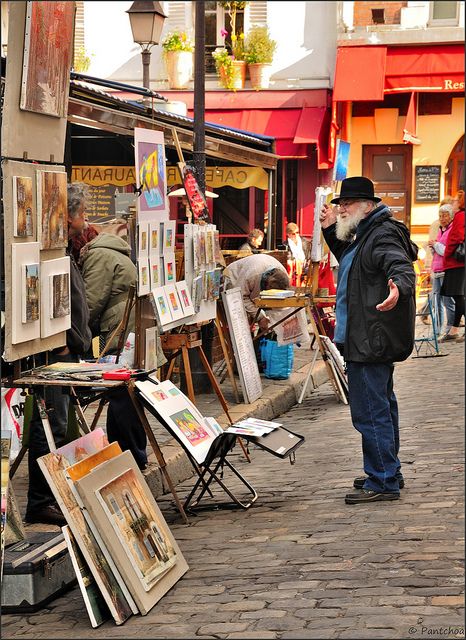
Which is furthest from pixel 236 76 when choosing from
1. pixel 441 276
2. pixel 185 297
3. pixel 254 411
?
pixel 185 297

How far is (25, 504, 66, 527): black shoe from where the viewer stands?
266 inches

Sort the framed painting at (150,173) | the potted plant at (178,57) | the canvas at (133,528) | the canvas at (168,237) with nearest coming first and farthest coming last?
1. the canvas at (133,528)
2. the framed painting at (150,173)
3. the canvas at (168,237)
4. the potted plant at (178,57)

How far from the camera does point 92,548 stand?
5.45 m

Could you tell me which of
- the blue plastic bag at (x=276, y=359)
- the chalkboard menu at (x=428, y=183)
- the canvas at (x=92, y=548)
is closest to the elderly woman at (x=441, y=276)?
the blue plastic bag at (x=276, y=359)

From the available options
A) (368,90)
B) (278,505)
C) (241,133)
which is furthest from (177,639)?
(368,90)

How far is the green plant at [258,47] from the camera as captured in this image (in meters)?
24.3

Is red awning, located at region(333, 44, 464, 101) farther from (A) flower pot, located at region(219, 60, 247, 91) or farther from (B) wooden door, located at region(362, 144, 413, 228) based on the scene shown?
(A) flower pot, located at region(219, 60, 247, 91)

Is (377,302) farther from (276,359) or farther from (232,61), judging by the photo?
(232,61)

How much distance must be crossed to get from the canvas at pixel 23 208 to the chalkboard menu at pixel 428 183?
19225 millimetres

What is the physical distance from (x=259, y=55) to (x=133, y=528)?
1970 centimetres

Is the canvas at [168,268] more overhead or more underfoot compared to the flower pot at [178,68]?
more underfoot

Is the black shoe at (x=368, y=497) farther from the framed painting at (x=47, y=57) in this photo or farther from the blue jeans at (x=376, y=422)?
the framed painting at (x=47, y=57)

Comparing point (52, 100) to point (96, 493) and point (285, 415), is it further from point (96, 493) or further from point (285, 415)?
point (285, 415)

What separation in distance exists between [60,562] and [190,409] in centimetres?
185
